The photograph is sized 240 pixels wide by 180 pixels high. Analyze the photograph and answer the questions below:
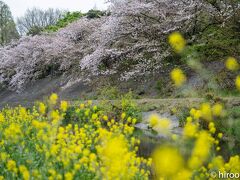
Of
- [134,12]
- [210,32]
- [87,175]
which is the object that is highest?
[134,12]

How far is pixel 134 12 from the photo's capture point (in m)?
15.4

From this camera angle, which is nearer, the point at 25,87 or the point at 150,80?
the point at 150,80

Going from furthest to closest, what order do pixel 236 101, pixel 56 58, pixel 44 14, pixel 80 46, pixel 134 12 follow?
1. pixel 44 14
2. pixel 56 58
3. pixel 80 46
4. pixel 134 12
5. pixel 236 101

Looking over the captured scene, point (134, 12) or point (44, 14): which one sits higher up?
point (44, 14)

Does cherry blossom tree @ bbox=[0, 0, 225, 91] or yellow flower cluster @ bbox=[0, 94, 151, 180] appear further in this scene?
cherry blossom tree @ bbox=[0, 0, 225, 91]

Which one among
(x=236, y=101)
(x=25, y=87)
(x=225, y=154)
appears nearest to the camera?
(x=225, y=154)

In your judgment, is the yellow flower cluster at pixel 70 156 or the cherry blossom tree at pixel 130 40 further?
the cherry blossom tree at pixel 130 40

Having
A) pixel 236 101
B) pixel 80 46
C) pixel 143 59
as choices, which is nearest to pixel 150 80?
pixel 143 59

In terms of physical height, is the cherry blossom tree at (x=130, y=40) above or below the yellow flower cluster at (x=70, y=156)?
above

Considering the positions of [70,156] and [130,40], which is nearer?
[70,156]

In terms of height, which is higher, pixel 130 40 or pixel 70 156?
pixel 130 40

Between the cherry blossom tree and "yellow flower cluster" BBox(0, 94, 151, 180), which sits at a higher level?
the cherry blossom tree

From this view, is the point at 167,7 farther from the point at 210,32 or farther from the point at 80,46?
the point at 80,46

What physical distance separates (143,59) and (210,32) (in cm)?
256
